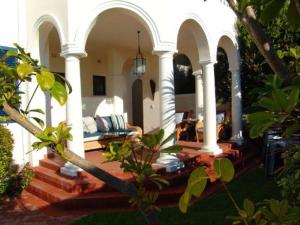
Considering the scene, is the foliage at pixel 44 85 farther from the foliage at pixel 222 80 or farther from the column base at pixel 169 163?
the foliage at pixel 222 80

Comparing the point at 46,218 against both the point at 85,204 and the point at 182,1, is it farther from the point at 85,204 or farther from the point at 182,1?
the point at 182,1

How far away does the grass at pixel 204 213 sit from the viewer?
570 centimetres

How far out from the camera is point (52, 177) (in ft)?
26.1

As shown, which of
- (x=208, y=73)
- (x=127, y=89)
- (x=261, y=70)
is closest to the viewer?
(x=208, y=73)

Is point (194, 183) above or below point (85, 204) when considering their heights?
above

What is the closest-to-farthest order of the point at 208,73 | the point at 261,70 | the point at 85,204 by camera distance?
1. the point at 85,204
2. the point at 208,73
3. the point at 261,70

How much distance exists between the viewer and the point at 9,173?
792 cm

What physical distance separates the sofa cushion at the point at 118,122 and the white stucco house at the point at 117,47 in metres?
0.97

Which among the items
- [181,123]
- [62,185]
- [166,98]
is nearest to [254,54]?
[181,123]

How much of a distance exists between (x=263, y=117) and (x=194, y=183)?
0.26 m

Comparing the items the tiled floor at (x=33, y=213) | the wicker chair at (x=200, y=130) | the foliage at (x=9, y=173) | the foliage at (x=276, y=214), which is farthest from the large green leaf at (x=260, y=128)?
the wicker chair at (x=200, y=130)

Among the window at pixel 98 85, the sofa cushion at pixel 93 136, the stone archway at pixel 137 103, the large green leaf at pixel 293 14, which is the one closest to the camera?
the large green leaf at pixel 293 14

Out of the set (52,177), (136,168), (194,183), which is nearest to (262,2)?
(194,183)

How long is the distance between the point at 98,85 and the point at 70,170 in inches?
234
